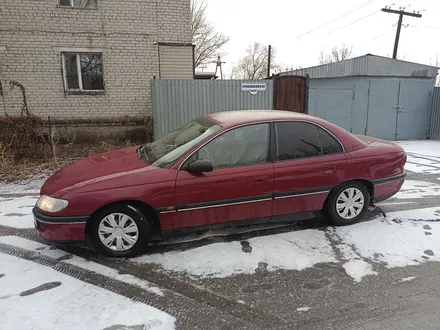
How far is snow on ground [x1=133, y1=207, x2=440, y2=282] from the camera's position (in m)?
3.24

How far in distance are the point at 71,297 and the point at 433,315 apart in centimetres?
298

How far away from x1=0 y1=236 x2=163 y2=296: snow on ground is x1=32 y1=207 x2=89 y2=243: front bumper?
0.79 feet

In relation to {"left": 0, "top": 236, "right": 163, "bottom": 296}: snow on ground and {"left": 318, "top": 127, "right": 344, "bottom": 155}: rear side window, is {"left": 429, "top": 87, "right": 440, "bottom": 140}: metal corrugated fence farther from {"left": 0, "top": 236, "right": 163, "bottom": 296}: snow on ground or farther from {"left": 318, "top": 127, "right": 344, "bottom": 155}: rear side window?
{"left": 0, "top": 236, "right": 163, "bottom": 296}: snow on ground

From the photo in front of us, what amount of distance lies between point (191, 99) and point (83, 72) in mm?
3791

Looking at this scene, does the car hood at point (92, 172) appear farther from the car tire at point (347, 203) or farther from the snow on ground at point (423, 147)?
the snow on ground at point (423, 147)

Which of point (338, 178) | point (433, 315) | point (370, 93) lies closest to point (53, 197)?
point (338, 178)

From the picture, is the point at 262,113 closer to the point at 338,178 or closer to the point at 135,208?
the point at 338,178

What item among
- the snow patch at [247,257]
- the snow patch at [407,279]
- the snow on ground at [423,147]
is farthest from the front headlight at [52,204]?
the snow on ground at [423,147]

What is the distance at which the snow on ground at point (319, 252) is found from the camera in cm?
324

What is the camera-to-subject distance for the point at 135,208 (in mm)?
3363

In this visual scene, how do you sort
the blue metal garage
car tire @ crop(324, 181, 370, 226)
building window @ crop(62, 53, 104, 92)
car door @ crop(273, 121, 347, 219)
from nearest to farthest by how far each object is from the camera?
car door @ crop(273, 121, 347, 219) → car tire @ crop(324, 181, 370, 226) → building window @ crop(62, 53, 104, 92) → the blue metal garage

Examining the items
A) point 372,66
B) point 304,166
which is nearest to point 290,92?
point 304,166

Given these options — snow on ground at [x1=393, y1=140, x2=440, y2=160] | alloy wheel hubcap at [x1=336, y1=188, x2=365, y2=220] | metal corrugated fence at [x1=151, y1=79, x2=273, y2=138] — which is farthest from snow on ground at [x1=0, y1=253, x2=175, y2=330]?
snow on ground at [x1=393, y1=140, x2=440, y2=160]

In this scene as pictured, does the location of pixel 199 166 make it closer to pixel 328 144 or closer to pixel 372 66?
pixel 328 144
